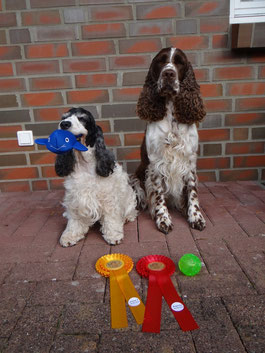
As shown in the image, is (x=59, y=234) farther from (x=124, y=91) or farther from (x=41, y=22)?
(x=41, y=22)

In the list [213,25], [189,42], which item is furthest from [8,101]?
[213,25]

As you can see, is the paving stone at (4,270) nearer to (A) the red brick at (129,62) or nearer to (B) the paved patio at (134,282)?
(B) the paved patio at (134,282)

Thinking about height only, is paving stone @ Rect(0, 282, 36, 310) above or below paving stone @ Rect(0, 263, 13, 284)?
above

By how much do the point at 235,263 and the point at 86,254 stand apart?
3.54 ft

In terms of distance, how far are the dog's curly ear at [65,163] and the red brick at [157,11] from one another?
2.05m

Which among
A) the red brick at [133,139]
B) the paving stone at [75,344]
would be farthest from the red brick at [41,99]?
the paving stone at [75,344]

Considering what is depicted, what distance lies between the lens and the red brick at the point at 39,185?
3.66 m

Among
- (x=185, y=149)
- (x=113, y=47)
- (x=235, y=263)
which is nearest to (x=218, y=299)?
(x=235, y=263)

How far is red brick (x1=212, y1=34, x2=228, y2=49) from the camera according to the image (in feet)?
10.4

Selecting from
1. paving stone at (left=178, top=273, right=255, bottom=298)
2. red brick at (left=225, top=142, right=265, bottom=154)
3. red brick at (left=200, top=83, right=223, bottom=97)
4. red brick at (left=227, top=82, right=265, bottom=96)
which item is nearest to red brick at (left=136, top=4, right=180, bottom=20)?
red brick at (left=200, top=83, right=223, bottom=97)

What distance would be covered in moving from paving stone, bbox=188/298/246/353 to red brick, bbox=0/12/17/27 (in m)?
3.47

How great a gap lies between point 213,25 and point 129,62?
1076 millimetres

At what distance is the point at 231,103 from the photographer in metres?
3.41

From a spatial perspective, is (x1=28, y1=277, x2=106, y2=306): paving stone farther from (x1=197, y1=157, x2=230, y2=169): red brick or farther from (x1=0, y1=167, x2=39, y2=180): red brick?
(x1=197, y1=157, x2=230, y2=169): red brick
